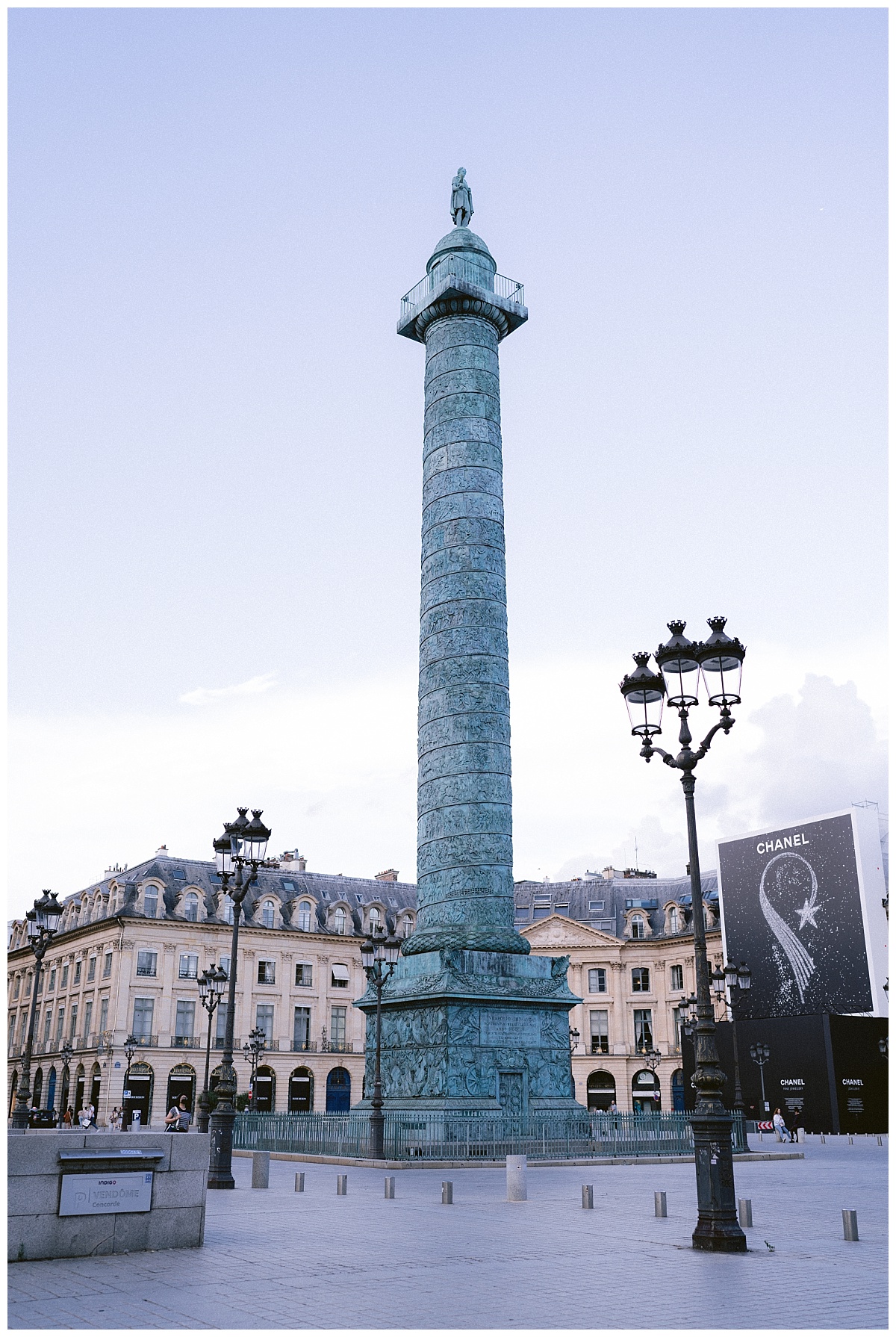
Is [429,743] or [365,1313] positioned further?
[429,743]

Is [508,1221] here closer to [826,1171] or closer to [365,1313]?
[365,1313]

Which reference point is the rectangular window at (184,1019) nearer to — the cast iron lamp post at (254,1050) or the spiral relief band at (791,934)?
the cast iron lamp post at (254,1050)

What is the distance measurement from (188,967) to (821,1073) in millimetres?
30528

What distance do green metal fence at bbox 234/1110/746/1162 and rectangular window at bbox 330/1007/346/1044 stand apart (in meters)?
34.9

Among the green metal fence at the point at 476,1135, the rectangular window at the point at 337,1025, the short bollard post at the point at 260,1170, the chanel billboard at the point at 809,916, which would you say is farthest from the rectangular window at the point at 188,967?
the short bollard post at the point at 260,1170

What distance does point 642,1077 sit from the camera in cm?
6456

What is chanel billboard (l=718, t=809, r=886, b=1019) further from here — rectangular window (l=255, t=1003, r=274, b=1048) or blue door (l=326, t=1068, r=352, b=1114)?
rectangular window (l=255, t=1003, r=274, b=1048)

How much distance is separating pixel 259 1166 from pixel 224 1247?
22.8ft


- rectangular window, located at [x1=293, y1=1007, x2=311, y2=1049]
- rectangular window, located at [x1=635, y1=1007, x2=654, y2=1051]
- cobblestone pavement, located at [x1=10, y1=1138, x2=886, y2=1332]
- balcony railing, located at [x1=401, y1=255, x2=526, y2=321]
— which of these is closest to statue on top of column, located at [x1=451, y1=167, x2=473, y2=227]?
balcony railing, located at [x1=401, y1=255, x2=526, y2=321]

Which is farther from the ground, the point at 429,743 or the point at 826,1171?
the point at 429,743

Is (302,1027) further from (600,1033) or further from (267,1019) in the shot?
(600,1033)

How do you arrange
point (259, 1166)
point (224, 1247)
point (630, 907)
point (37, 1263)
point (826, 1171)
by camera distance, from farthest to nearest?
point (630, 907) < point (826, 1171) < point (259, 1166) < point (224, 1247) < point (37, 1263)

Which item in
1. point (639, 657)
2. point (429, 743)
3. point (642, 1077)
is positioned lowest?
point (642, 1077)

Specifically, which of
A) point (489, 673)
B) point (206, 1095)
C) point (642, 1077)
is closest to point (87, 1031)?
point (642, 1077)
